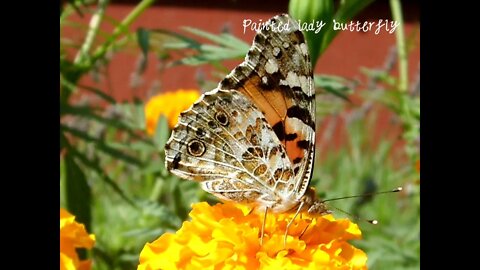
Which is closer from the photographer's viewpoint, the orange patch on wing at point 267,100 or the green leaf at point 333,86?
the orange patch on wing at point 267,100

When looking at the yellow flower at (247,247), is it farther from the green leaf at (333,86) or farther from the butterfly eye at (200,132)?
the green leaf at (333,86)

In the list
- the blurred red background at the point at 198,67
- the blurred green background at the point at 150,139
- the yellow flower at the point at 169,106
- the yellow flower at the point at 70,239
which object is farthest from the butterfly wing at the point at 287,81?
the blurred red background at the point at 198,67

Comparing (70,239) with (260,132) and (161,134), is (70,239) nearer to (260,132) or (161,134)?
(260,132)

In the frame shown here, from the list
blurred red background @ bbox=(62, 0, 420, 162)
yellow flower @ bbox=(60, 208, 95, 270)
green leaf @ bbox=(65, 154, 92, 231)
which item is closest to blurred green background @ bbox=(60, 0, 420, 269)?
green leaf @ bbox=(65, 154, 92, 231)

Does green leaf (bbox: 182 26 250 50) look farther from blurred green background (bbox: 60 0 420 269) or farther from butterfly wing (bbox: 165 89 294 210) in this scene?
butterfly wing (bbox: 165 89 294 210)
